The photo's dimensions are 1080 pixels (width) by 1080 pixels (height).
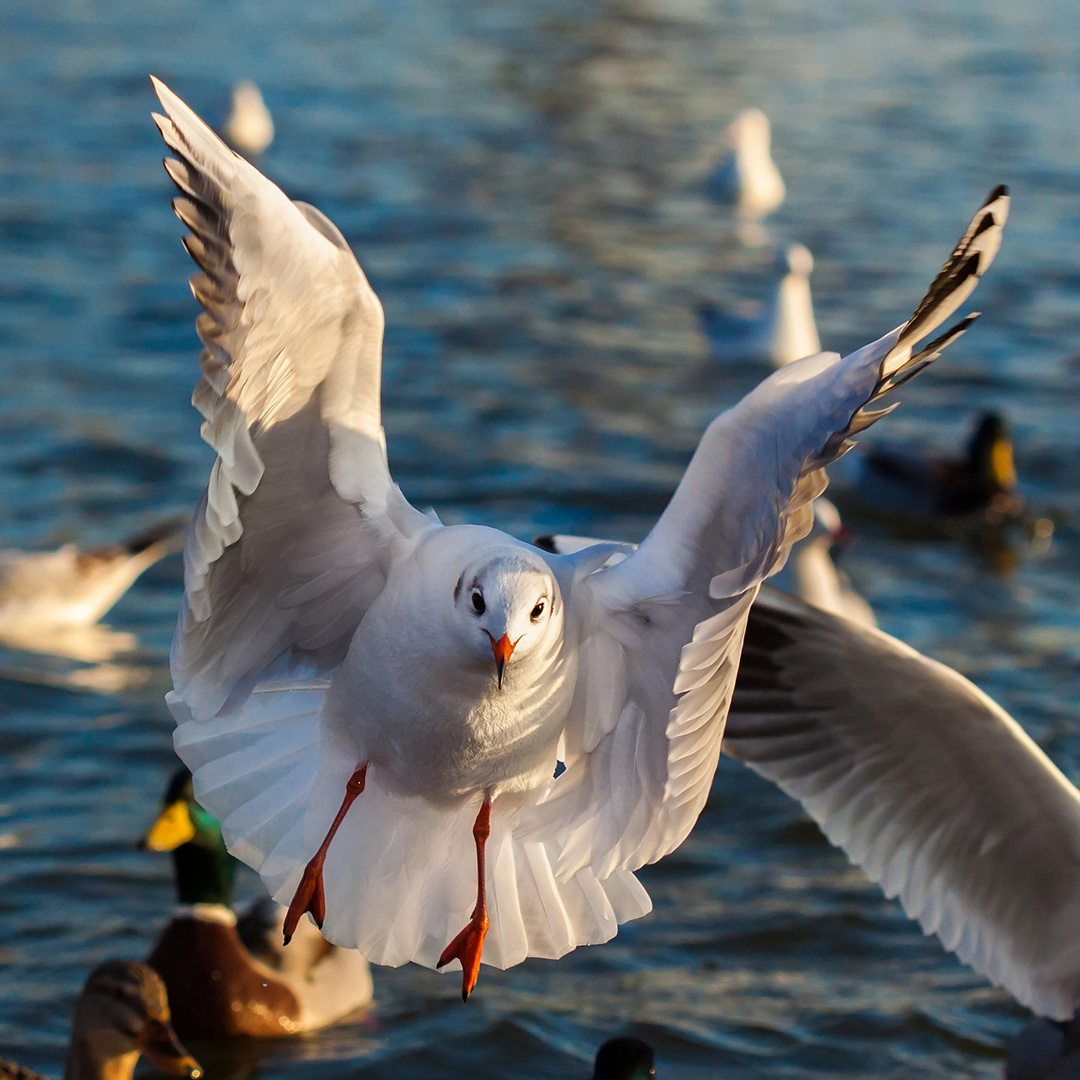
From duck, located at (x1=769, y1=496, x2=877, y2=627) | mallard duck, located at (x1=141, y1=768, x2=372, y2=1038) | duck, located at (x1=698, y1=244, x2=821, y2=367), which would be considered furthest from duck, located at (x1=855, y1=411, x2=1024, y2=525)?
mallard duck, located at (x1=141, y1=768, x2=372, y2=1038)

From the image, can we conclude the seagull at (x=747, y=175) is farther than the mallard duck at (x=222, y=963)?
Yes

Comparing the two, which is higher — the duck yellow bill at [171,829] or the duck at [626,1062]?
the duck yellow bill at [171,829]

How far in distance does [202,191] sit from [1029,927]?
3.47m

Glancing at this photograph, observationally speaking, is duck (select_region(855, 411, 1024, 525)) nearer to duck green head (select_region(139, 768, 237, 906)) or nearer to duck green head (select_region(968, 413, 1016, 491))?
duck green head (select_region(968, 413, 1016, 491))

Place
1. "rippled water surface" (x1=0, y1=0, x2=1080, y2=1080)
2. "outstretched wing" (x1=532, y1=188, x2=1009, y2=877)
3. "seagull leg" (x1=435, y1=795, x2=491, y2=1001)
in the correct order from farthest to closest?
"rippled water surface" (x1=0, y1=0, x2=1080, y2=1080), "seagull leg" (x1=435, y1=795, x2=491, y2=1001), "outstretched wing" (x1=532, y1=188, x2=1009, y2=877)

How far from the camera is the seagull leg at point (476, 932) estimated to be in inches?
159

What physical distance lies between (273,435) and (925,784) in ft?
8.26

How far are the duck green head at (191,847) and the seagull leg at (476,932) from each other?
2.07 meters

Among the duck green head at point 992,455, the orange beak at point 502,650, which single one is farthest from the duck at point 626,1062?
the duck green head at point 992,455

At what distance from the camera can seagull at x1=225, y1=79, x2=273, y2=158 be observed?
15711mm

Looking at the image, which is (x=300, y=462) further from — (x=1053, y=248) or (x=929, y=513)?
(x=1053, y=248)

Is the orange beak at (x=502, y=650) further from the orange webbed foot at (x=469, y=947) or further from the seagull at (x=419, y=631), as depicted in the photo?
the orange webbed foot at (x=469, y=947)

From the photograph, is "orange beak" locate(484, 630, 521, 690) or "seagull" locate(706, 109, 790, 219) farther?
"seagull" locate(706, 109, 790, 219)

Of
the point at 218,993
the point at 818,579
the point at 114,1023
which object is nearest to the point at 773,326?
the point at 818,579
